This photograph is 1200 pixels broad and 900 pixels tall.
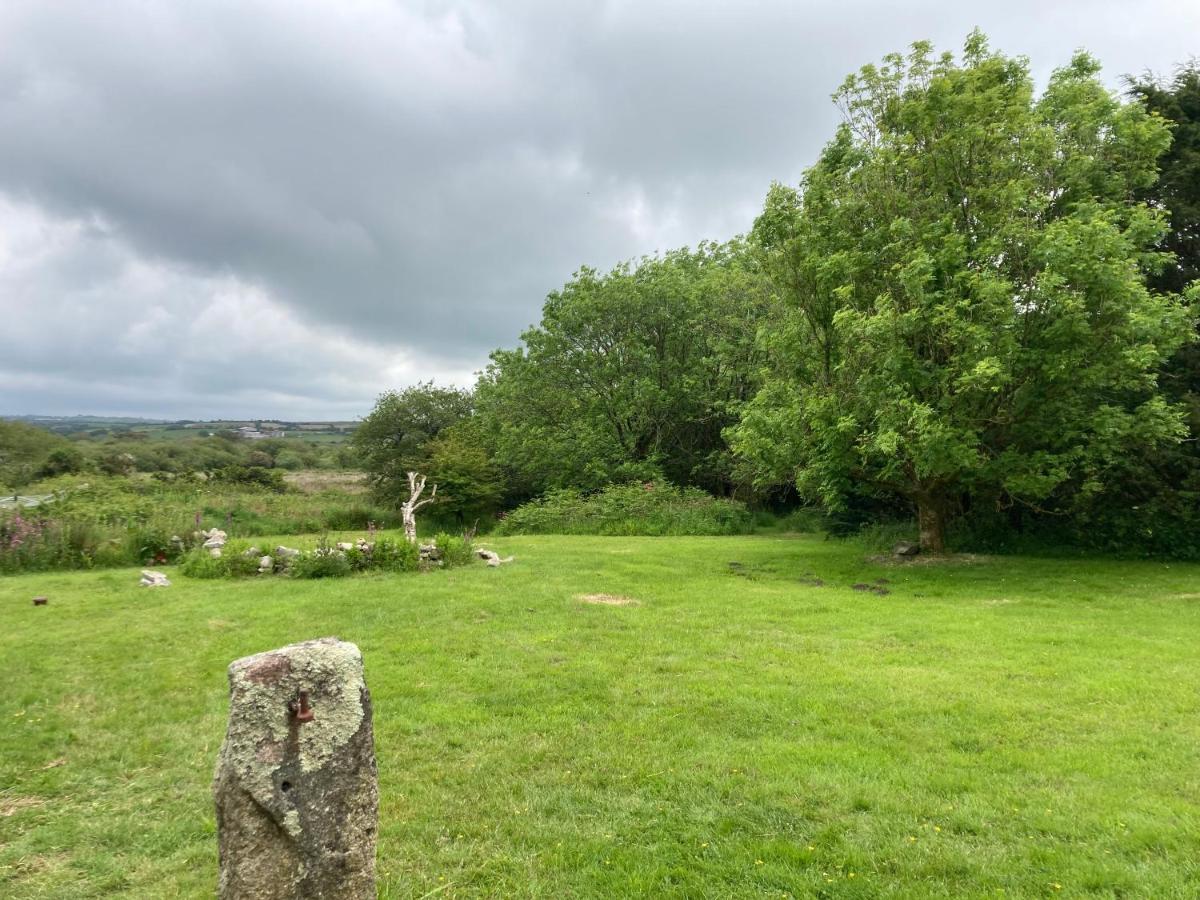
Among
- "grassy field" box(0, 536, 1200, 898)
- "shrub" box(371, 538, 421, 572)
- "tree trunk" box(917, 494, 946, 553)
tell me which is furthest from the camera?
"tree trunk" box(917, 494, 946, 553)

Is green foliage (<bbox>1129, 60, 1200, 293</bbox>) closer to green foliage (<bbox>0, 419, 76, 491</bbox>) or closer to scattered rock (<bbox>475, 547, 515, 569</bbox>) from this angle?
scattered rock (<bbox>475, 547, 515, 569</bbox>)

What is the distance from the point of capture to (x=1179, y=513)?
12.6m

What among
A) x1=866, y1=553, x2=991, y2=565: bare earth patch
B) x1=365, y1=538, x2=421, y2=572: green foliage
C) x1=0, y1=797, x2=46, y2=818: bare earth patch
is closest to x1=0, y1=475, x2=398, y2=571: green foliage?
x1=365, y1=538, x2=421, y2=572: green foliage

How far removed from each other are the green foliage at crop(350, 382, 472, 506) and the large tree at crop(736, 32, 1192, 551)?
17794mm

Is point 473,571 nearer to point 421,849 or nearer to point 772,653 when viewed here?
point 772,653

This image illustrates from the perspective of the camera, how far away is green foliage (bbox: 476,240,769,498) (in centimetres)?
2648

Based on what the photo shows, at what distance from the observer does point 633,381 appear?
2788 cm

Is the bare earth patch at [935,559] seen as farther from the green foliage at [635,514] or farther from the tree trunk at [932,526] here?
the green foliage at [635,514]

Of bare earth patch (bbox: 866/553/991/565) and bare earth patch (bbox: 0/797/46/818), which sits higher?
bare earth patch (bbox: 866/553/991/565)

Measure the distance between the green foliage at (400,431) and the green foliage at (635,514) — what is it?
6587mm

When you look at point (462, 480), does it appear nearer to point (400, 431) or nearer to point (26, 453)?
point (400, 431)

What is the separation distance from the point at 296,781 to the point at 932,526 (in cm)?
1456

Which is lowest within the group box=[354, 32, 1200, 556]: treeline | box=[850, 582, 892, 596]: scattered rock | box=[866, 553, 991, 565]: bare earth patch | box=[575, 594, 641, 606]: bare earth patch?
box=[575, 594, 641, 606]: bare earth patch

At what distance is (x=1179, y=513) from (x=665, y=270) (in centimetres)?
1993
